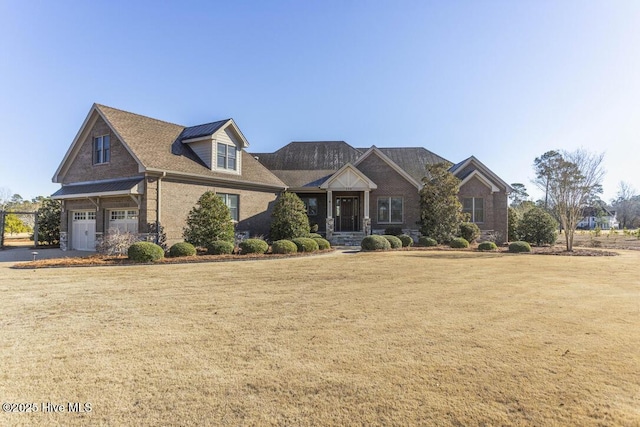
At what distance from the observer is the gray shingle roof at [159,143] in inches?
683

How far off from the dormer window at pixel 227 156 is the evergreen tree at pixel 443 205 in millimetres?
12343

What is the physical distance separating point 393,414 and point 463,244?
18.3 meters

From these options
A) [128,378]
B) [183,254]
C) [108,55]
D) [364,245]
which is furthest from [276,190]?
[128,378]

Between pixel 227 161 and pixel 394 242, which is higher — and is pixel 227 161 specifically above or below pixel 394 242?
above

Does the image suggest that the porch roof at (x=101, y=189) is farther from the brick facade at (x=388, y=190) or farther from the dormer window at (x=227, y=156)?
the brick facade at (x=388, y=190)

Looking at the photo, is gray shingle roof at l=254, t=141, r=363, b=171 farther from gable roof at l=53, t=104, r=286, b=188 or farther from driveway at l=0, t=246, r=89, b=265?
driveway at l=0, t=246, r=89, b=265

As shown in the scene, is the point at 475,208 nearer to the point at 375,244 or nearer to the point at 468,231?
the point at 468,231

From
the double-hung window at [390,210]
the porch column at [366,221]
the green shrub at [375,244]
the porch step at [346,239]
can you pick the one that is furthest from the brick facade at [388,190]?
the green shrub at [375,244]

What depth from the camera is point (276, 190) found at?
24.4 meters

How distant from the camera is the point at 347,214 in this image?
2556 centimetres

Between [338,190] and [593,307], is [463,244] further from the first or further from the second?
Answer: [593,307]

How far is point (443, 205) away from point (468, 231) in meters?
2.39

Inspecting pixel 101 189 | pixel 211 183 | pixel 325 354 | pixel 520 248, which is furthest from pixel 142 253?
pixel 520 248

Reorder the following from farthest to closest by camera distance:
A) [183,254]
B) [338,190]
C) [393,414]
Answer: [338,190], [183,254], [393,414]
